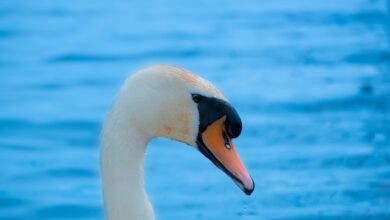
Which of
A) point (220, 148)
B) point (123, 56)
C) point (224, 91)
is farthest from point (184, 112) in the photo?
point (123, 56)

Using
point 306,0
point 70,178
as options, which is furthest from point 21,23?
point 70,178

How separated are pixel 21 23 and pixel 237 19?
1947mm

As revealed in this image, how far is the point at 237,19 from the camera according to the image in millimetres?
12195

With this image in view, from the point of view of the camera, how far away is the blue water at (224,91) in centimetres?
813

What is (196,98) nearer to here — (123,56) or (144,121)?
(144,121)

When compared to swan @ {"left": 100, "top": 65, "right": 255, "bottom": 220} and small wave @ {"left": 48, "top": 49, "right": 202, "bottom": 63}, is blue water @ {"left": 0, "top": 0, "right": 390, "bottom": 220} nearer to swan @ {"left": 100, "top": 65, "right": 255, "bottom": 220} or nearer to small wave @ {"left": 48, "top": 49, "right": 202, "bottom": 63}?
small wave @ {"left": 48, "top": 49, "right": 202, "bottom": 63}

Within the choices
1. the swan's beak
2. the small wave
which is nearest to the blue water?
the small wave

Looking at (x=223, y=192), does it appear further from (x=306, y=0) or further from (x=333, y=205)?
(x=306, y=0)

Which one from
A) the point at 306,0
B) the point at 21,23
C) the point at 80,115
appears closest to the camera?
the point at 80,115

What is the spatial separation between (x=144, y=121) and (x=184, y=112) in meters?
0.13

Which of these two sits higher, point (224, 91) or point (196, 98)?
Answer: point (224, 91)

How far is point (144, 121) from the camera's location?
4141 millimetres

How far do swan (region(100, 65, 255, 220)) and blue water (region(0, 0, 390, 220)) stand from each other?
352 centimetres

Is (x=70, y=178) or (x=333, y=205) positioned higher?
(x=70, y=178)
